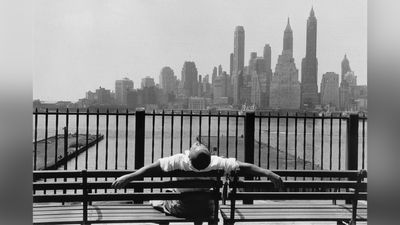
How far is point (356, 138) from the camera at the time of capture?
6.16 metres

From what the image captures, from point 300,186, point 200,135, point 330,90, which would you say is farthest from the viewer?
point 330,90

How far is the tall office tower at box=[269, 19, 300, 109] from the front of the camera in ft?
397

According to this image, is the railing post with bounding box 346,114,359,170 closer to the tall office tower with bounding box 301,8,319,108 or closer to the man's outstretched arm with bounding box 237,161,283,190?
the man's outstretched arm with bounding box 237,161,283,190

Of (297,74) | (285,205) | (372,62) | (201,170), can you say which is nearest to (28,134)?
(372,62)

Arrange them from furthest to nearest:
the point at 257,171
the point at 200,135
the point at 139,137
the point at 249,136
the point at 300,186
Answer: the point at 249,136 → the point at 139,137 → the point at 200,135 → the point at 300,186 → the point at 257,171

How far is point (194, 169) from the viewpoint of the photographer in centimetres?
339

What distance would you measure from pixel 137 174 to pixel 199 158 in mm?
522

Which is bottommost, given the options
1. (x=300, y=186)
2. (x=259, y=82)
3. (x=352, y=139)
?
(x=300, y=186)

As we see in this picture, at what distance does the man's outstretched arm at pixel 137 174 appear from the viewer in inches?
131

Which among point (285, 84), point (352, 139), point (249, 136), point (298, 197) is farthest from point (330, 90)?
point (298, 197)

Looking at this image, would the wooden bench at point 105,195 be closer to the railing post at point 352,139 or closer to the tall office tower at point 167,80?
the railing post at point 352,139

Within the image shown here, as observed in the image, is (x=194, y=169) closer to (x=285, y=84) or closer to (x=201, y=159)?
(x=201, y=159)

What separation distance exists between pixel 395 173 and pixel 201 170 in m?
2.18

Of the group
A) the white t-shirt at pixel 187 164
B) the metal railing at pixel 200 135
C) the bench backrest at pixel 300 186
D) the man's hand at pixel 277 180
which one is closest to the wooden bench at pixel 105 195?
the white t-shirt at pixel 187 164
